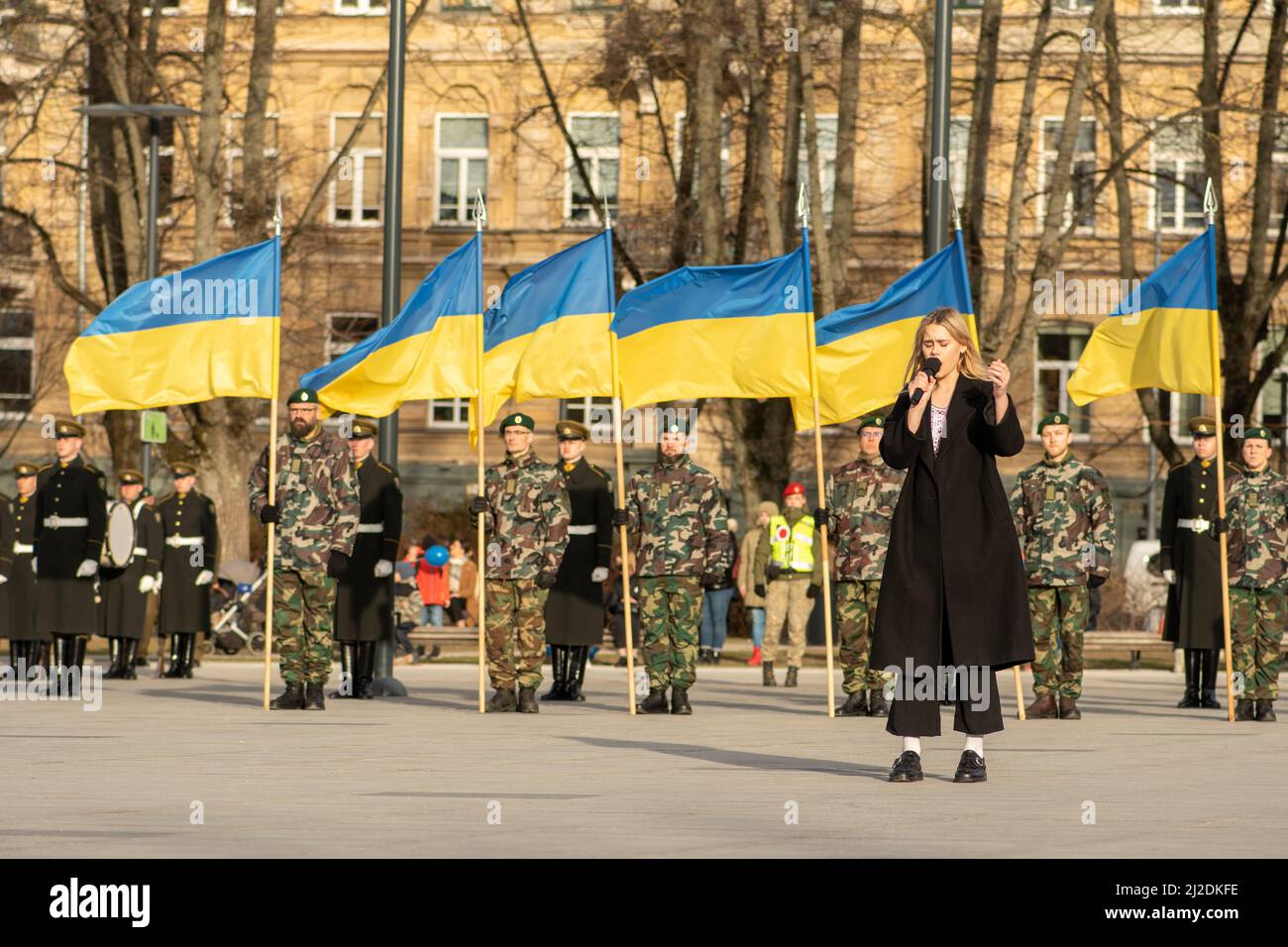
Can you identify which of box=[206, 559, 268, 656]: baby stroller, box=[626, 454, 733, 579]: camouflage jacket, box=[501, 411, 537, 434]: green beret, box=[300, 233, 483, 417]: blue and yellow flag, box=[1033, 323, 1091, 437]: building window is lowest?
box=[206, 559, 268, 656]: baby stroller

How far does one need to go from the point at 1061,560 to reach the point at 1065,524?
0.25 metres

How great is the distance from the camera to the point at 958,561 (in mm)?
10078

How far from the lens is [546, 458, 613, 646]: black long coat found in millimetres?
17453

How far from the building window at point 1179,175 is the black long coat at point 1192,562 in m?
10.8

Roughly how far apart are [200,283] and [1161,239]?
25.5 meters

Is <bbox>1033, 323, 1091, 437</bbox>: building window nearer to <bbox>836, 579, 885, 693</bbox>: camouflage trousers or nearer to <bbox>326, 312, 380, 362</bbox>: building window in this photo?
<bbox>326, 312, 380, 362</bbox>: building window

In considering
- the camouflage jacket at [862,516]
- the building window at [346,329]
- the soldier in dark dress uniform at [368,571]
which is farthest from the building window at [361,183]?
the camouflage jacket at [862,516]

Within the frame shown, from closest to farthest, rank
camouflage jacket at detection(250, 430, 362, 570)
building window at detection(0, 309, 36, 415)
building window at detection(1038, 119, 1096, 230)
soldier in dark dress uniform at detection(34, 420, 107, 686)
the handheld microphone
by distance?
the handheld microphone
camouflage jacket at detection(250, 430, 362, 570)
soldier in dark dress uniform at detection(34, 420, 107, 686)
building window at detection(1038, 119, 1096, 230)
building window at detection(0, 309, 36, 415)

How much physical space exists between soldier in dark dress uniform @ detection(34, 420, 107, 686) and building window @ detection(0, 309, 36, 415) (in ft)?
73.9

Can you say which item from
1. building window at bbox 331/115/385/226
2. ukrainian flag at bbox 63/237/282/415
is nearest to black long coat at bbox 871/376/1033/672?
ukrainian flag at bbox 63/237/282/415

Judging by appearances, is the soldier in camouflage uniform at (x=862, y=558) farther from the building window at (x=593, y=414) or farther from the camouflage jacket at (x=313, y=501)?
the building window at (x=593, y=414)

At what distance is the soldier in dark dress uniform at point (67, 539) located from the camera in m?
19.4
